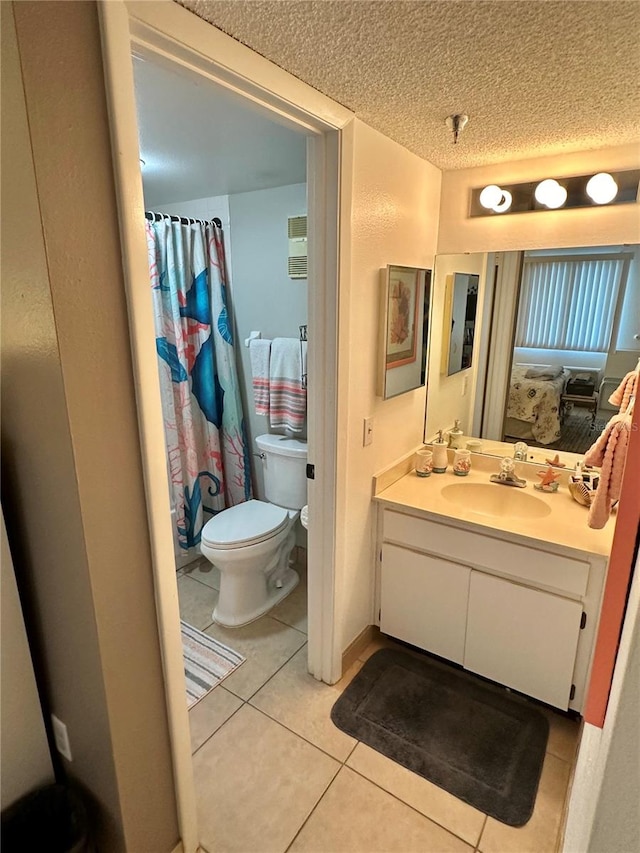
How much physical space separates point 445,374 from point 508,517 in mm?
790

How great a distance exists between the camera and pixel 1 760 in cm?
118

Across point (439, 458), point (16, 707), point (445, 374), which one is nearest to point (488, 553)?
point (439, 458)

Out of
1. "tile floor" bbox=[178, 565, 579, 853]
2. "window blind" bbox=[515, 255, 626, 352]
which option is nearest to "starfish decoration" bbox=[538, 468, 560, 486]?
"window blind" bbox=[515, 255, 626, 352]

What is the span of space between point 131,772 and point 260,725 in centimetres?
75

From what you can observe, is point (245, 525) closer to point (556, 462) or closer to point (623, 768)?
point (556, 462)

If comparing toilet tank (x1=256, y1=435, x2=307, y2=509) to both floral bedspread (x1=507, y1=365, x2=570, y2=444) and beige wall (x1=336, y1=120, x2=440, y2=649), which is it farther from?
floral bedspread (x1=507, y1=365, x2=570, y2=444)

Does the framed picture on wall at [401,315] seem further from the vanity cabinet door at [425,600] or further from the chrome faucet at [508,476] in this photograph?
the vanity cabinet door at [425,600]

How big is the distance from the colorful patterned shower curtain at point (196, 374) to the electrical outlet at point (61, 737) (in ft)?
5.25

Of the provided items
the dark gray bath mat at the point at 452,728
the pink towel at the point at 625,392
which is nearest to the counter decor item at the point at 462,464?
the pink towel at the point at 625,392

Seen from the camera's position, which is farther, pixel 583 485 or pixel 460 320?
pixel 460 320

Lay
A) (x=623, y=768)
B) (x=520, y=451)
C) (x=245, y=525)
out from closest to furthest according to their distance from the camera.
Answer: (x=623, y=768), (x=520, y=451), (x=245, y=525)

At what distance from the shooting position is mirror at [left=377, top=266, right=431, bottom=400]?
6.21 feet

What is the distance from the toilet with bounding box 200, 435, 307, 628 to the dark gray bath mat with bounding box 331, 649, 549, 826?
70 centimetres

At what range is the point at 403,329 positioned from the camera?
201 cm
